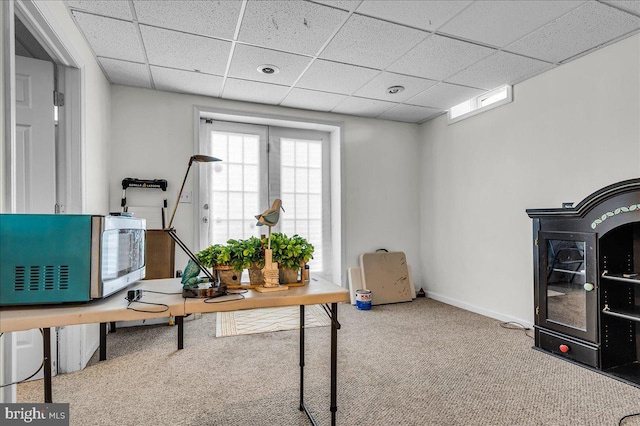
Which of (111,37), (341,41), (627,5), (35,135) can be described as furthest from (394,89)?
(35,135)

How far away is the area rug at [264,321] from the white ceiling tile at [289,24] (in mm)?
2294

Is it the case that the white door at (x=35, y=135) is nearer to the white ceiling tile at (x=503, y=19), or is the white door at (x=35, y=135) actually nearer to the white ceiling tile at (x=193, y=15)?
the white ceiling tile at (x=193, y=15)

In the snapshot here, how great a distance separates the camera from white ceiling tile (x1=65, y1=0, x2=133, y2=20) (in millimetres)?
2246

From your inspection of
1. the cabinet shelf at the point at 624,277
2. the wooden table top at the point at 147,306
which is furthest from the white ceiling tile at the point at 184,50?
the cabinet shelf at the point at 624,277

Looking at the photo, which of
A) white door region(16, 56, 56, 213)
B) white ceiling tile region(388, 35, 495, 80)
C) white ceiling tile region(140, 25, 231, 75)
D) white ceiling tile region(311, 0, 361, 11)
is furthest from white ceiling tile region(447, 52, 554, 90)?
white door region(16, 56, 56, 213)

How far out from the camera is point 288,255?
5.76 ft

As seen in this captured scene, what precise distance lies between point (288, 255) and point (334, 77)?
2.29 meters

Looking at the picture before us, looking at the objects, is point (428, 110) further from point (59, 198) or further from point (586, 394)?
point (59, 198)

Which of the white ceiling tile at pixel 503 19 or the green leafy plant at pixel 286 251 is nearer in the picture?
the green leafy plant at pixel 286 251

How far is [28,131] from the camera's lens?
2.39 metres

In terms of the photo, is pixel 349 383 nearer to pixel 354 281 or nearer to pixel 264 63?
pixel 354 281

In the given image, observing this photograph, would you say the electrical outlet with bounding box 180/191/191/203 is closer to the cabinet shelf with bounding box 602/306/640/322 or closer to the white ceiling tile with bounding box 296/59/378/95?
the white ceiling tile with bounding box 296/59/378/95

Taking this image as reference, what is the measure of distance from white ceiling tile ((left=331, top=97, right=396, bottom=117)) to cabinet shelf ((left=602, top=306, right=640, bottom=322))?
2.90m

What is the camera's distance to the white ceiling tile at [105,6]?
2.25m
